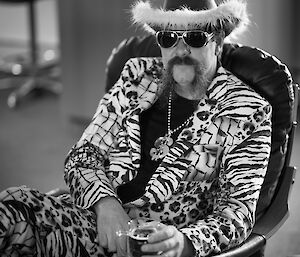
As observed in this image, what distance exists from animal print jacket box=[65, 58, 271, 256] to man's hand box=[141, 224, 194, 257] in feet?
0.18

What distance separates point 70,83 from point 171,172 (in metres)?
2.83

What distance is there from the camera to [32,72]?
19.8ft

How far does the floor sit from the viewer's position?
3.39m

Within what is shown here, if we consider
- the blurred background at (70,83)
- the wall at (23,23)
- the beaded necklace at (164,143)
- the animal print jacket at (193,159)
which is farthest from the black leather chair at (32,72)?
the beaded necklace at (164,143)

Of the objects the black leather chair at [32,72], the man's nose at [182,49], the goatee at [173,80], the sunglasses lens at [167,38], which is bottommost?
the black leather chair at [32,72]

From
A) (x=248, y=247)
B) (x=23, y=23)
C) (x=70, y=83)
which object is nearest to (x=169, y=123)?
(x=248, y=247)

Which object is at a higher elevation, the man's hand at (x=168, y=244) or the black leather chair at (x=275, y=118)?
the black leather chair at (x=275, y=118)

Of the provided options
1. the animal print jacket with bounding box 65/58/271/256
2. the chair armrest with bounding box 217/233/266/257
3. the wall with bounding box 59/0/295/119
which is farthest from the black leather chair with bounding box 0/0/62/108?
the chair armrest with bounding box 217/233/266/257

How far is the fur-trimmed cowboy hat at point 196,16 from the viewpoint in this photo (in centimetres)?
231

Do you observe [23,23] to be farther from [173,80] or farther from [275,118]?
[275,118]

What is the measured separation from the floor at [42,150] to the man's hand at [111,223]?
108cm

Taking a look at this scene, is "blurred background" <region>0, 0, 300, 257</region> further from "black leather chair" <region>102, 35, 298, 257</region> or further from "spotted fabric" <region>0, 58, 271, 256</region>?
"spotted fabric" <region>0, 58, 271, 256</region>

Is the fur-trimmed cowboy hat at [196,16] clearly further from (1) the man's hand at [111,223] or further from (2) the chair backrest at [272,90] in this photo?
(1) the man's hand at [111,223]

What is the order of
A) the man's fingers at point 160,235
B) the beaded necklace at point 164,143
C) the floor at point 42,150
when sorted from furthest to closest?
the floor at point 42,150, the beaded necklace at point 164,143, the man's fingers at point 160,235
